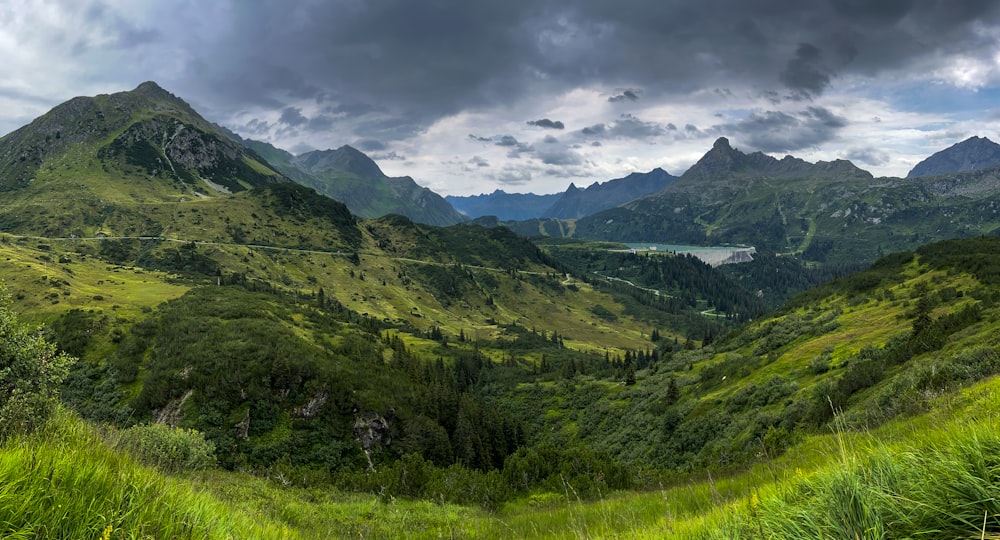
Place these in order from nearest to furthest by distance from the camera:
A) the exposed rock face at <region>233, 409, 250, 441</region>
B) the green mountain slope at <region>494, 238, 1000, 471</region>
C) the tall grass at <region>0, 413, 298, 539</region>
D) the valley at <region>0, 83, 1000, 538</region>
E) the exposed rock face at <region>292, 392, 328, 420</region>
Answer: the tall grass at <region>0, 413, 298, 539</region>
the valley at <region>0, 83, 1000, 538</region>
the green mountain slope at <region>494, 238, 1000, 471</region>
the exposed rock face at <region>233, 409, 250, 441</region>
the exposed rock face at <region>292, 392, 328, 420</region>

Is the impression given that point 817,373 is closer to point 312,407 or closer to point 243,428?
point 312,407

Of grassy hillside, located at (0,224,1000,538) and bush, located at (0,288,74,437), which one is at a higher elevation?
bush, located at (0,288,74,437)

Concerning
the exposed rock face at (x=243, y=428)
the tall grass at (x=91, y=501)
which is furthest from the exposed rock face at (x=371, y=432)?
the tall grass at (x=91, y=501)

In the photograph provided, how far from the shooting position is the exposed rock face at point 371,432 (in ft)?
238

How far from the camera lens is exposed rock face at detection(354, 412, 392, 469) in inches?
2860

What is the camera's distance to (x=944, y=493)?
10.8 ft

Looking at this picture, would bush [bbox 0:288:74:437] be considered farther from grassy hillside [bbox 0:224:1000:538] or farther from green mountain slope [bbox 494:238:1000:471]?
green mountain slope [bbox 494:238:1000:471]

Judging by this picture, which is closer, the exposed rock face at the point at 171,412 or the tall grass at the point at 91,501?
the tall grass at the point at 91,501

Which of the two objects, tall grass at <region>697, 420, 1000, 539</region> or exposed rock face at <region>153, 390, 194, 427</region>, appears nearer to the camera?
tall grass at <region>697, 420, 1000, 539</region>

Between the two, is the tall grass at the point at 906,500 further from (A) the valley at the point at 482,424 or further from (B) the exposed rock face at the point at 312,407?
(B) the exposed rock face at the point at 312,407

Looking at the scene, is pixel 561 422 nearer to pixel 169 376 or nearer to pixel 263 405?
pixel 263 405

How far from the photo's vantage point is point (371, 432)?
245 ft

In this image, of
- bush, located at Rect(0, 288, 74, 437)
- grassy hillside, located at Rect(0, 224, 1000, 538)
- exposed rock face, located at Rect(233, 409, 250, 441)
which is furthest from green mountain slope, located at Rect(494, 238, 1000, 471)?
exposed rock face, located at Rect(233, 409, 250, 441)

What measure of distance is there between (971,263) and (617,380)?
2777 inches
